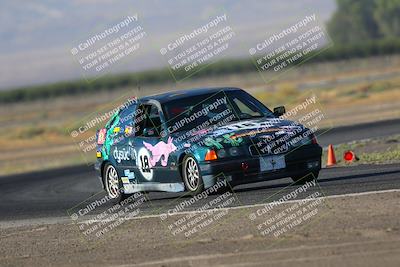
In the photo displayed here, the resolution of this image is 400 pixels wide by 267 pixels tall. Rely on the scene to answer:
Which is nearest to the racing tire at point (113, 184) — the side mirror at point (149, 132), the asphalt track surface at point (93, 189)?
the asphalt track surface at point (93, 189)

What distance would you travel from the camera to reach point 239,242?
9.02 m

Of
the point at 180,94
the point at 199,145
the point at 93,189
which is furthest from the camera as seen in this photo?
the point at 93,189

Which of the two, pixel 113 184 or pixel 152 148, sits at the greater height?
pixel 152 148

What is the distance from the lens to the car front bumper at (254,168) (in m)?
12.3

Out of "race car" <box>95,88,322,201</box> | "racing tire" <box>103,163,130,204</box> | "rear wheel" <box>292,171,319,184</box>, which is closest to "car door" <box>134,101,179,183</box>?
"race car" <box>95,88,322,201</box>

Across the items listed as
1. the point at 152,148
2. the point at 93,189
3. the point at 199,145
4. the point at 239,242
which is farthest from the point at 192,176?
the point at 93,189

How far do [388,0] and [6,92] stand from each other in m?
66.8

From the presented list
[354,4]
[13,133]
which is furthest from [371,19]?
[13,133]

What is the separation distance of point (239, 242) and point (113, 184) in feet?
19.1

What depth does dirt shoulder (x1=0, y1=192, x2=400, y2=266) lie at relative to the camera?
8016mm

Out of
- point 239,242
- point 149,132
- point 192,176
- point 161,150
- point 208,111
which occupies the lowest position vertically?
point 239,242

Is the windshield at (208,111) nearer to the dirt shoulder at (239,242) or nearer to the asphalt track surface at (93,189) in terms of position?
the asphalt track surface at (93,189)

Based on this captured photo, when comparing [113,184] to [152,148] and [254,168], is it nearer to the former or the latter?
[152,148]

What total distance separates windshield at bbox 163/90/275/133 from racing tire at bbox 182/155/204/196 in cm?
57
